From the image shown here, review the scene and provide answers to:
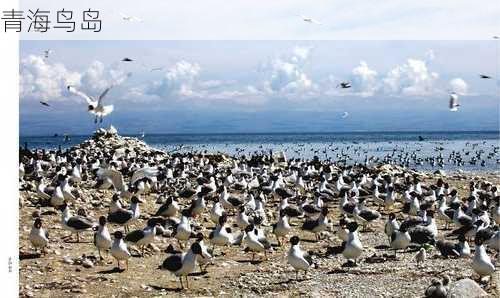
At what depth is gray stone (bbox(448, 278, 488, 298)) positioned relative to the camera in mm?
14742

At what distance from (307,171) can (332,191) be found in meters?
7.28

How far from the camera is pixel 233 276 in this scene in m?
17.8

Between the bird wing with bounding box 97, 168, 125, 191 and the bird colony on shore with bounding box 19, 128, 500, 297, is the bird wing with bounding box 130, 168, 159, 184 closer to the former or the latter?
the bird colony on shore with bounding box 19, 128, 500, 297

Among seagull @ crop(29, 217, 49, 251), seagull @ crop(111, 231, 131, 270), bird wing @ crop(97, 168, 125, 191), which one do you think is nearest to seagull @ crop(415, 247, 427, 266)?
seagull @ crop(111, 231, 131, 270)

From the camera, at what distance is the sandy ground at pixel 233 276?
1603 centimetres

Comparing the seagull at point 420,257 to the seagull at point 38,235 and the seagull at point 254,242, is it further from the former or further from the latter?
the seagull at point 38,235

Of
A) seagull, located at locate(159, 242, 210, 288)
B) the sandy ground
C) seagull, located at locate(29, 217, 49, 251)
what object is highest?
seagull, located at locate(29, 217, 49, 251)

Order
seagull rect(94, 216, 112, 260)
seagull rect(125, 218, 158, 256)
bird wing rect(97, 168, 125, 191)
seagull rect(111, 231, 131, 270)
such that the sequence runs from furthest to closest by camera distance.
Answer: bird wing rect(97, 168, 125, 191), seagull rect(125, 218, 158, 256), seagull rect(94, 216, 112, 260), seagull rect(111, 231, 131, 270)

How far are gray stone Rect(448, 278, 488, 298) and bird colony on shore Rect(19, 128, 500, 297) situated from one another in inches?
10.1

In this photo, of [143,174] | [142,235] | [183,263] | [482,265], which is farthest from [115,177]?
[482,265]

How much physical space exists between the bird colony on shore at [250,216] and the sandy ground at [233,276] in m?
0.30

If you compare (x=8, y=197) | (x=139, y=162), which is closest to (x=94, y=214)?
(x=8, y=197)

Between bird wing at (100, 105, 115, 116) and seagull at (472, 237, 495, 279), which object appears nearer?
seagull at (472, 237, 495, 279)

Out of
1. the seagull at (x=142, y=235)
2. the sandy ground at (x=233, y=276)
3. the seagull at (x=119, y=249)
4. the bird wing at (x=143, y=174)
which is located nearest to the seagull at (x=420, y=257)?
the sandy ground at (x=233, y=276)
